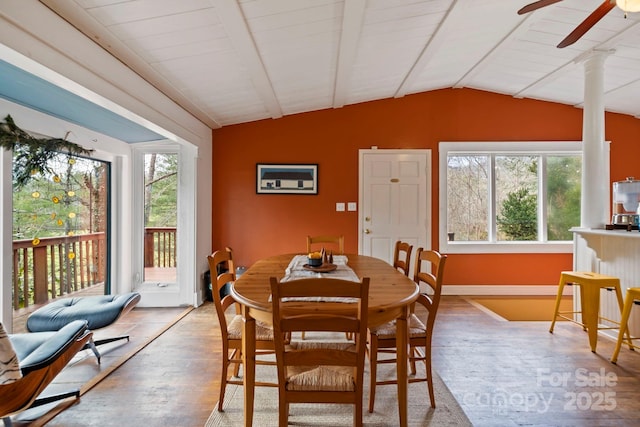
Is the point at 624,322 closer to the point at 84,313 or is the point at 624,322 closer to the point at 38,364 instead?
the point at 38,364

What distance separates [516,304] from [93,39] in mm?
4864

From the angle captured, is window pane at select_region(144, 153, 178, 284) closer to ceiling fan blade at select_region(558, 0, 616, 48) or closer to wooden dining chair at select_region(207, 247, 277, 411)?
wooden dining chair at select_region(207, 247, 277, 411)

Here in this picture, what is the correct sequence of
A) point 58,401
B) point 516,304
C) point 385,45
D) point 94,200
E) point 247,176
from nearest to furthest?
point 58,401
point 385,45
point 94,200
point 516,304
point 247,176

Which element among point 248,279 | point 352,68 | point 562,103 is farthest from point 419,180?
point 248,279

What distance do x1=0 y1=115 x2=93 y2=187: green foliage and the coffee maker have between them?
16.4 ft

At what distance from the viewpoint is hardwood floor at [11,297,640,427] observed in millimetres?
1822

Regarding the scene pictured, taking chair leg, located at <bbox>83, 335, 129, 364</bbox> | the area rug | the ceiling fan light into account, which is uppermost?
the ceiling fan light

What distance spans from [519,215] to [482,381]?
303 cm

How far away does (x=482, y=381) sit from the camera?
218 cm

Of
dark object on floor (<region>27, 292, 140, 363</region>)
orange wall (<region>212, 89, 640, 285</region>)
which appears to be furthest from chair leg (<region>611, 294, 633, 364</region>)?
dark object on floor (<region>27, 292, 140, 363</region>)

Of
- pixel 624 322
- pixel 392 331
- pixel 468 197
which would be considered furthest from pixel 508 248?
pixel 392 331

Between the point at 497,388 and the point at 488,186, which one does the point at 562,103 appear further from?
the point at 497,388

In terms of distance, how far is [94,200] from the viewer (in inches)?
137

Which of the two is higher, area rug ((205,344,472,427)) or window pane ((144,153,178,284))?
window pane ((144,153,178,284))
